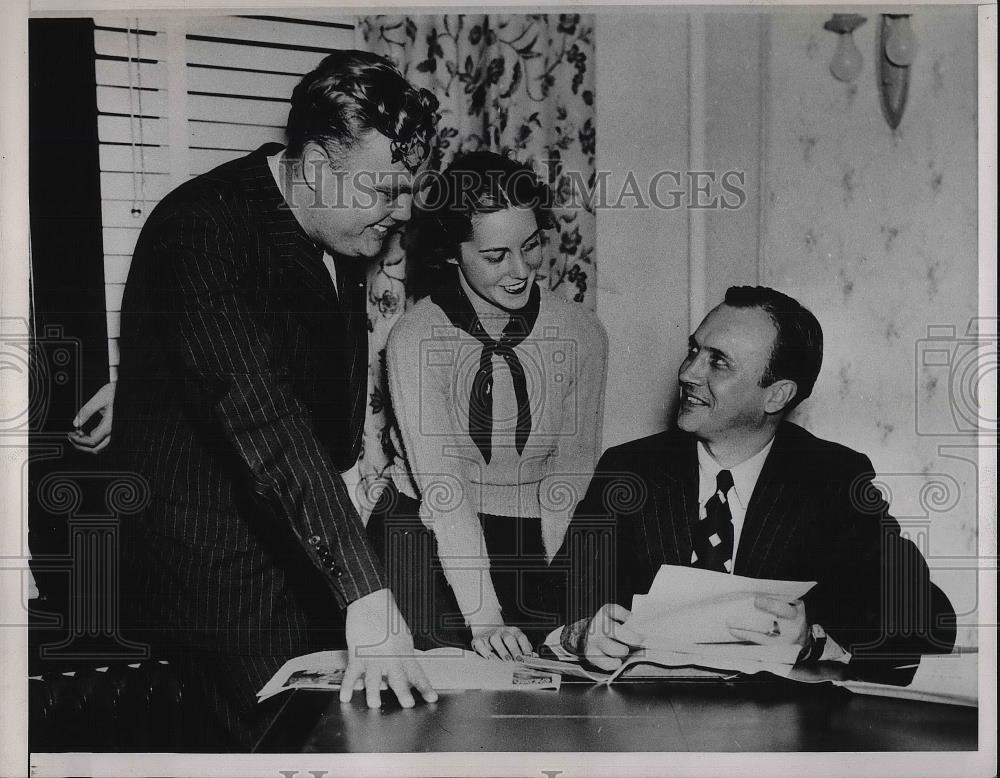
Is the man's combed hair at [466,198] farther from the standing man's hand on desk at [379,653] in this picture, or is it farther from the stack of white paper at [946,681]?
the stack of white paper at [946,681]

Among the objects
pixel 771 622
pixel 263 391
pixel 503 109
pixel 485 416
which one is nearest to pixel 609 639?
pixel 771 622

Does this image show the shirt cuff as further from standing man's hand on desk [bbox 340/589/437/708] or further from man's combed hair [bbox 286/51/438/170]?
man's combed hair [bbox 286/51/438/170]

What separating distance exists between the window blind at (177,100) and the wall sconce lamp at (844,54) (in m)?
1.23

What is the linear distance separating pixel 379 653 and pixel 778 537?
1.05 m

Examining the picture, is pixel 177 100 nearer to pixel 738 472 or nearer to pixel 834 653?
pixel 738 472

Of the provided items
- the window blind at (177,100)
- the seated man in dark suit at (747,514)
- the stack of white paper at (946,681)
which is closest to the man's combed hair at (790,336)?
the seated man in dark suit at (747,514)

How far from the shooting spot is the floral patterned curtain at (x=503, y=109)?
88.6 inches

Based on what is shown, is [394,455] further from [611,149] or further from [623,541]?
[611,149]

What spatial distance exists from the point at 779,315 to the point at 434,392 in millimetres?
897

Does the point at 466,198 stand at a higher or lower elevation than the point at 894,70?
lower

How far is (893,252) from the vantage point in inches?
90.7

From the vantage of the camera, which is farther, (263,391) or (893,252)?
(893,252)

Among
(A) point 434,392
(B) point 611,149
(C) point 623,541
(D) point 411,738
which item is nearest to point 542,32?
(B) point 611,149

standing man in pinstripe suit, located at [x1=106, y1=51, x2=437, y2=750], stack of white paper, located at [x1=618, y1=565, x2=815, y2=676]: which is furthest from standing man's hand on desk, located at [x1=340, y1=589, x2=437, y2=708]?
stack of white paper, located at [x1=618, y1=565, x2=815, y2=676]
